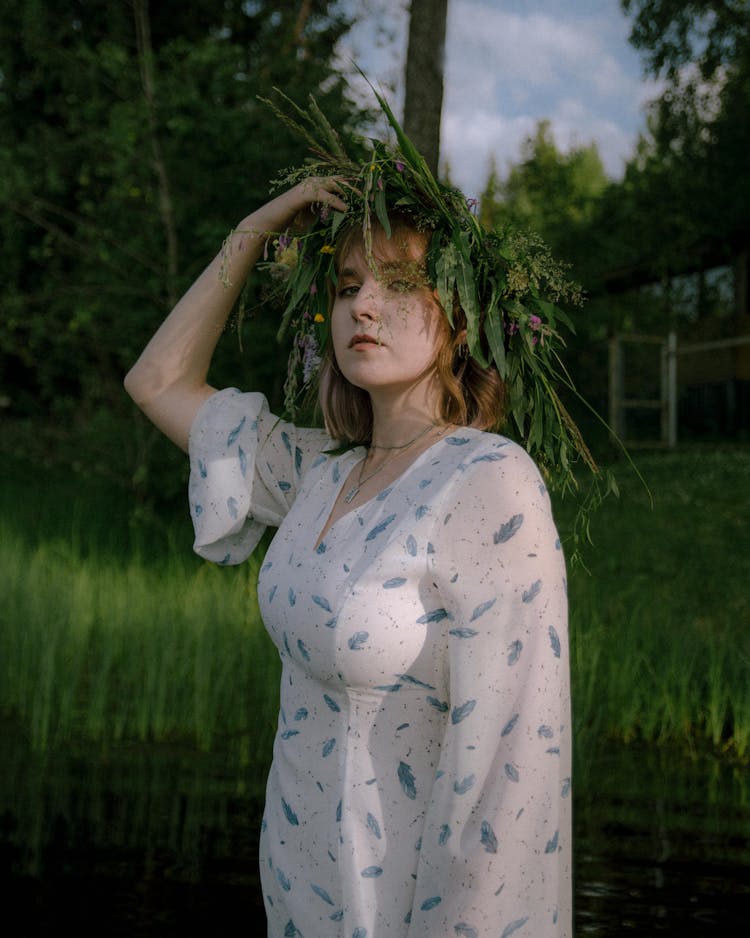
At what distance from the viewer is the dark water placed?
11.5ft

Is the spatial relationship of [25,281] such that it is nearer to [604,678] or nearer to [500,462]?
[604,678]

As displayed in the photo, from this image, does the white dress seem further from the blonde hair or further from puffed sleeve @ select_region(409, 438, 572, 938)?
the blonde hair

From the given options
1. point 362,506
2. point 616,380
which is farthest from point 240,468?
point 616,380

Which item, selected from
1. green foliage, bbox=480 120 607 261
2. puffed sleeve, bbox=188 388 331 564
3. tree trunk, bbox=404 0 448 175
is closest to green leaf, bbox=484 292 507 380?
puffed sleeve, bbox=188 388 331 564

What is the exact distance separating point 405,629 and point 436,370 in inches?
20.8

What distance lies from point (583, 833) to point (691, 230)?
49.3 feet

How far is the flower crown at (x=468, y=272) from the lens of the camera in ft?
6.95

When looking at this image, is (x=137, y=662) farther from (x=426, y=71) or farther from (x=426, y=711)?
(x=426, y=71)

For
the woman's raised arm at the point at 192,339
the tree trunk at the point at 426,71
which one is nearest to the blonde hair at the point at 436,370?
the woman's raised arm at the point at 192,339

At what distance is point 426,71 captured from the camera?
714cm

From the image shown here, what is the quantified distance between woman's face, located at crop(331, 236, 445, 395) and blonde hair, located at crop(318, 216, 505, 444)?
0.06ft

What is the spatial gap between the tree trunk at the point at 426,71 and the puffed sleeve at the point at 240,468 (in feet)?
16.3

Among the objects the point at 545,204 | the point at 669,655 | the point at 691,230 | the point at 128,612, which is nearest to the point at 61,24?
the point at 128,612

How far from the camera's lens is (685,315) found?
22.8m
